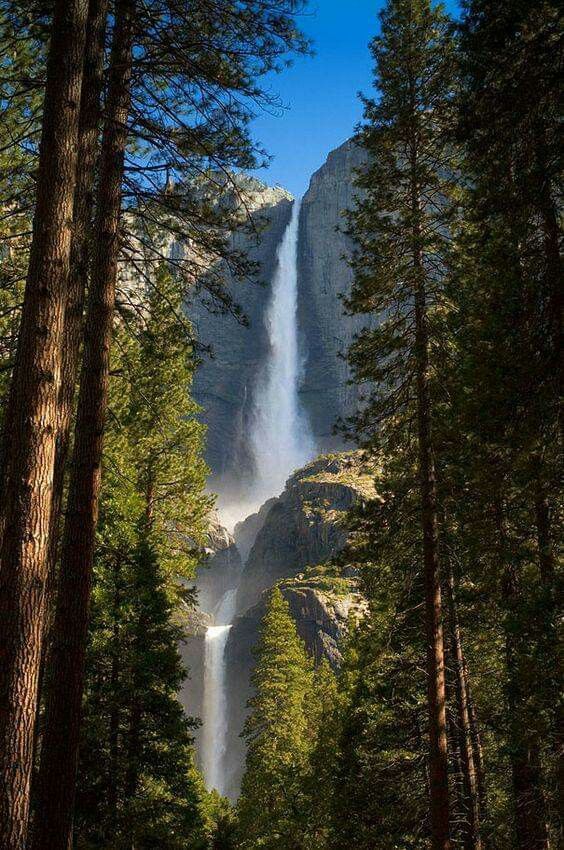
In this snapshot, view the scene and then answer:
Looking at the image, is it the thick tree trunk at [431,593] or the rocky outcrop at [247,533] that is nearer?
the thick tree trunk at [431,593]

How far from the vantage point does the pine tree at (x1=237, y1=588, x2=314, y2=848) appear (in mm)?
18016

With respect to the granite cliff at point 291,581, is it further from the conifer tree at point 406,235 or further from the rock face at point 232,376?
the conifer tree at point 406,235

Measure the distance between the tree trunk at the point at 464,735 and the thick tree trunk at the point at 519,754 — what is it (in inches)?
37.4

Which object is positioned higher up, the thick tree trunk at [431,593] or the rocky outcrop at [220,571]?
the rocky outcrop at [220,571]

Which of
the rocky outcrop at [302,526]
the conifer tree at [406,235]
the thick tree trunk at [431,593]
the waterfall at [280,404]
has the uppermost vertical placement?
the waterfall at [280,404]

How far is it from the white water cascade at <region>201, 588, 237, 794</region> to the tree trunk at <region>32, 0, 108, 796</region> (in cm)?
4853

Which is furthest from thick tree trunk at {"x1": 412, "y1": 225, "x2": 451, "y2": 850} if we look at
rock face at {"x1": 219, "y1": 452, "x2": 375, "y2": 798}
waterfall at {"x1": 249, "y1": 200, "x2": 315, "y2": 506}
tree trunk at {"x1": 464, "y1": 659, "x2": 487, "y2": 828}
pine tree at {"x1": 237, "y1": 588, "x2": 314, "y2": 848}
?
waterfall at {"x1": 249, "y1": 200, "x2": 315, "y2": 506}

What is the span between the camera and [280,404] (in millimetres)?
108812

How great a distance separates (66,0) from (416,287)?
5.77m

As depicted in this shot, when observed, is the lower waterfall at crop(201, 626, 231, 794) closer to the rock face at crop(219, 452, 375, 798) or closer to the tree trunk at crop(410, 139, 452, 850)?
the rock face at crop(219, 452, 375, 798)

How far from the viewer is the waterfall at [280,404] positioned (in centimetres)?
10431

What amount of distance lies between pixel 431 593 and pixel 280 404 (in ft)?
331

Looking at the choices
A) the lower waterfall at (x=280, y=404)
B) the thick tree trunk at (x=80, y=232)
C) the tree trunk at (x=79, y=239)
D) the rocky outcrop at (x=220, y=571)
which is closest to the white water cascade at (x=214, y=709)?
the rocky outcrop at (x=220, y=571)

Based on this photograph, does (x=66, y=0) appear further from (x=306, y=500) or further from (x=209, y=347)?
(x=306, y=500)
